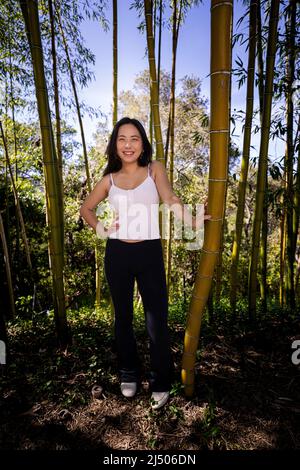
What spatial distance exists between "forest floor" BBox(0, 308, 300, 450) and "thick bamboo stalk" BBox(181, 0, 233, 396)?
2.01 feet

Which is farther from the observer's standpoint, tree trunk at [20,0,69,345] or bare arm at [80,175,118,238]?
tree trunk at [20,0,69,345]

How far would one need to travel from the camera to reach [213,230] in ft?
3.74

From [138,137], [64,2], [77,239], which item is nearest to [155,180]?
[138,137]

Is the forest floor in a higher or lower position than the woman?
lower

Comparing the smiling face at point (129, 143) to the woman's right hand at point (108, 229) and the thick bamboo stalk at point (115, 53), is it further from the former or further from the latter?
the thick bamboo stalk at point (115, 53)

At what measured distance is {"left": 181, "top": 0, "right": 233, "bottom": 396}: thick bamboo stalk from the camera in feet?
3.15

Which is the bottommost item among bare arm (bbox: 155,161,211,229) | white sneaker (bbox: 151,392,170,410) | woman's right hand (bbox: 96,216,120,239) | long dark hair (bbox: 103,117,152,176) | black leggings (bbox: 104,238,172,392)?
white sneaker (bbox: 151,392,170,410)

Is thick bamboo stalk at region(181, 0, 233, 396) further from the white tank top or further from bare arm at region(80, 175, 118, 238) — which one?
bare arm at region(80, 175, 118, 238)

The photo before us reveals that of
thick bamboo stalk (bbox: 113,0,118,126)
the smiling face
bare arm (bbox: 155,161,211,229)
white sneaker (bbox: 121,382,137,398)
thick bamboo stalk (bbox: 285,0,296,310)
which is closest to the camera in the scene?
bare arm (bbox: 155,161,211,229)

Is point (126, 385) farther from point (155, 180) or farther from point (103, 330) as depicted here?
point (155, 180)

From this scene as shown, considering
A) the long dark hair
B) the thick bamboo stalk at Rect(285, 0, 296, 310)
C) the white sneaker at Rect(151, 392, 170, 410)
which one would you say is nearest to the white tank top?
the long dark hair

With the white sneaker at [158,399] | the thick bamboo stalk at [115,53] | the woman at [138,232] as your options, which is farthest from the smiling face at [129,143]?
the white sneaker at [158,399]
